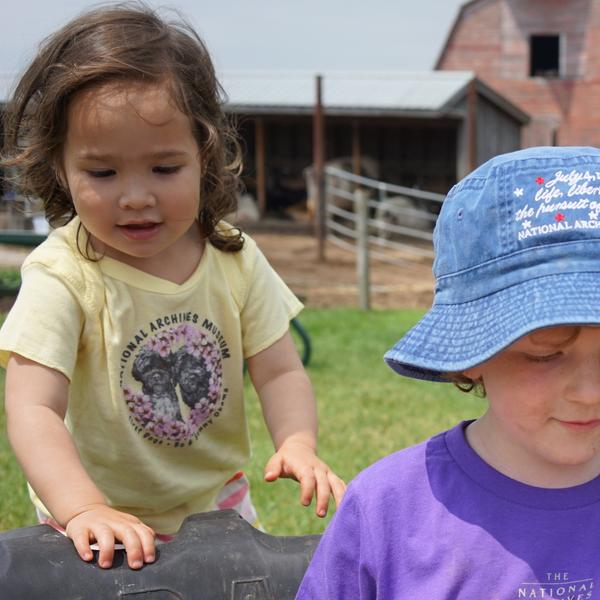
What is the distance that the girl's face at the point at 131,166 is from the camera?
1.97 m

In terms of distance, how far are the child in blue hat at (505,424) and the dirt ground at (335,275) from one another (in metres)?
7.73

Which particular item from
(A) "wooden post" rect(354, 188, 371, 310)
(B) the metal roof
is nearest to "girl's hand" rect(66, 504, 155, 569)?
(A) "wooden post" rect(354, 188, 371, 310)

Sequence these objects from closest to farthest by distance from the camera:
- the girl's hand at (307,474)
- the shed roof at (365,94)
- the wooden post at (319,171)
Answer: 1. the girl's hand at (307,474)
2. the wooden post at (319,171)
3. the shed roof at (365,94)

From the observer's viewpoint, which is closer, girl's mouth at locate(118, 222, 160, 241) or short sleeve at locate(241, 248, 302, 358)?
girl's mouth at locate(118, 222, 160, 241)

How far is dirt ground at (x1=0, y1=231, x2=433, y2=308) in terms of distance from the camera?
10.4m

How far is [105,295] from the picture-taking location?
2.09 meters

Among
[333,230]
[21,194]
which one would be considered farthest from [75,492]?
[333,230]

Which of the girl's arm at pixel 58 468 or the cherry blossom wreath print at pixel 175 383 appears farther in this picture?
the cherry blossom wreath print at pixel 175 383

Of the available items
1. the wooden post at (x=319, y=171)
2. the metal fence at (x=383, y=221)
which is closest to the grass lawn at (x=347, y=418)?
the wooden post at (x=319, y=171)

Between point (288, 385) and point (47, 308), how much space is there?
1.77ft

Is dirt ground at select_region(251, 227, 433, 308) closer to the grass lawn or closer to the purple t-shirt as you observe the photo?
the grass lawn

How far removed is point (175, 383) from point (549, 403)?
3.36 feet

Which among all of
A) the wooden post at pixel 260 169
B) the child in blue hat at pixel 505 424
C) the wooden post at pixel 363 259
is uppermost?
the child in blue hat at pixel 505 424

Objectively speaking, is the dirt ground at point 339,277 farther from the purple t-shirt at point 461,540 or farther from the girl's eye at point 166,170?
the purple t-shirt at point 461,540
